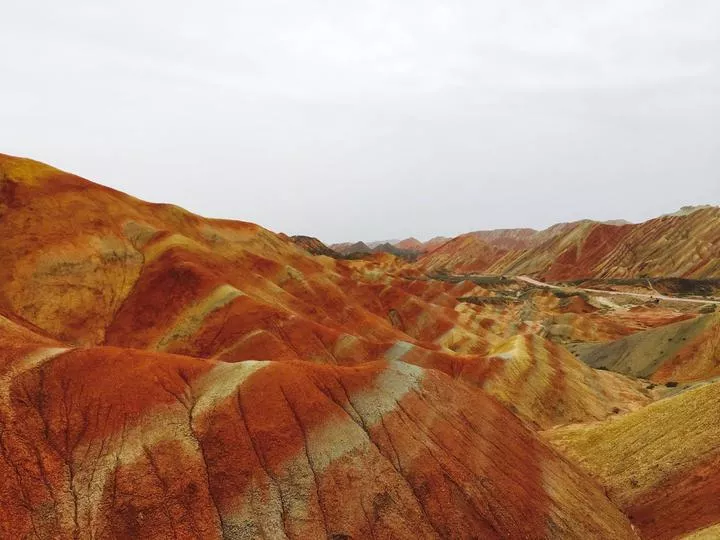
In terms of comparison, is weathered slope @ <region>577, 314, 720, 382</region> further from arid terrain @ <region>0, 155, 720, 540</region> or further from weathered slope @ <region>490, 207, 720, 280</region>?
weathered slope @ <region>490, 207, 720, 280</region>

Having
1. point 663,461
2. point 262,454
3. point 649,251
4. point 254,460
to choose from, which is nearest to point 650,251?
point 649,251

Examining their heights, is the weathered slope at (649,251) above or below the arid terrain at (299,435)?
above

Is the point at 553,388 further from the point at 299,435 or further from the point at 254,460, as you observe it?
the point at 254,460

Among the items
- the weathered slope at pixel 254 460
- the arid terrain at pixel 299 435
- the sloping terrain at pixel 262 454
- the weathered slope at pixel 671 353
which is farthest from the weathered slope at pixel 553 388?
the weathered slope at pixel 254 460

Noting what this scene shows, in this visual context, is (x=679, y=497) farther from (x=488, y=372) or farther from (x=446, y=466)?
(x=488, y=372)

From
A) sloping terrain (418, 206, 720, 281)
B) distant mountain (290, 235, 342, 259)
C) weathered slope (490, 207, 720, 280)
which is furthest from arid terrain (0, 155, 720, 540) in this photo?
distant mountain (290, 235, 342, 259)

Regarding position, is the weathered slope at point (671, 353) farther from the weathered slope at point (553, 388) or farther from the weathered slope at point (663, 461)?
the weathered slope at point (663, 461)

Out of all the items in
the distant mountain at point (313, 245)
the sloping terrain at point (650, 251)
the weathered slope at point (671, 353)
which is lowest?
the weathered slope at point (671, 353)
